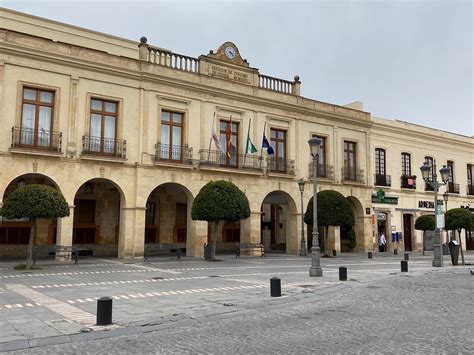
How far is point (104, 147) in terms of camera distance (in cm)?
2217

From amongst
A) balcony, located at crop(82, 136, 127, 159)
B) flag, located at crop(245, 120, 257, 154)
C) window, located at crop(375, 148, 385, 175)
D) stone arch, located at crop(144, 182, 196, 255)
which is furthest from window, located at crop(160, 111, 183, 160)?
window, located at crop(375, 148, 385, 175)

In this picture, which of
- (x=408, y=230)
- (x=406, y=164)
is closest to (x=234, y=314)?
(x=408, y=230)

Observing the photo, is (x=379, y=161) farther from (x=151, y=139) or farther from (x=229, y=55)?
(x=151, y=139)

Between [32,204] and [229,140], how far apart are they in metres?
11.5

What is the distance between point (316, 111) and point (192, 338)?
2425 centimetres

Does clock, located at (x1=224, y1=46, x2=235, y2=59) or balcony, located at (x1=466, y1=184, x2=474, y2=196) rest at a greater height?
clock, located at (x1=224, y1=46, x2=235, y2=59)

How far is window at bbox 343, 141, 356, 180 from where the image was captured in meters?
31.2

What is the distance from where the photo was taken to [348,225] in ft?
81.9

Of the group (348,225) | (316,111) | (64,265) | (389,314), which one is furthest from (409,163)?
(389,314)

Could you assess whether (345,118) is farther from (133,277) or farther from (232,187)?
(133,277)

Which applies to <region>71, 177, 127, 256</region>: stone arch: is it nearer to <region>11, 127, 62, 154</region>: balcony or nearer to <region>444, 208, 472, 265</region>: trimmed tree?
<region>11, 127, 62, 154</region>: balcony

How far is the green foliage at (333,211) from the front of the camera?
24.5 metres

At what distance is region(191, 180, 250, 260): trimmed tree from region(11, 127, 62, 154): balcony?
6.57 meters

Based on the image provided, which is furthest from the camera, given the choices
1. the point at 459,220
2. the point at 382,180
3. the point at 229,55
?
the point at 382,180
